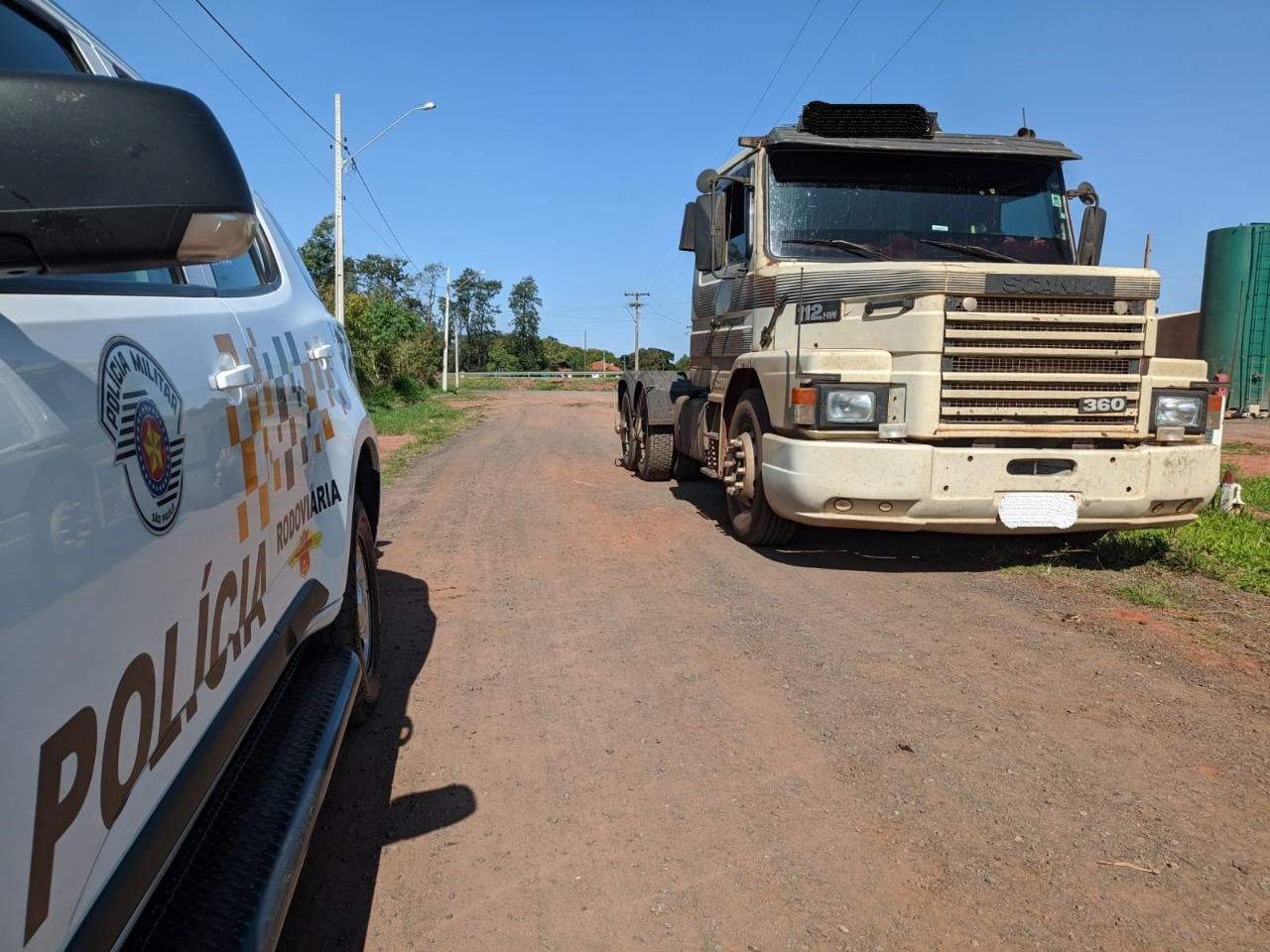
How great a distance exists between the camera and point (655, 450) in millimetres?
10125

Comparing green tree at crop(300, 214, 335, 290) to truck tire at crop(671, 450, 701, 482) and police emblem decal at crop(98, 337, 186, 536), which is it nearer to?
truck tire at crop(671, 450, 701, 482)

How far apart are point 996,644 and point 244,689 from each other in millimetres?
3716

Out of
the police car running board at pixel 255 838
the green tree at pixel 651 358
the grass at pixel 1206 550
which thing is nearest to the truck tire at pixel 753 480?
the grass at pixel 1206 550

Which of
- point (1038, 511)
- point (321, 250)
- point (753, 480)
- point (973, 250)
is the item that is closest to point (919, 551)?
→ point (1038, 511)

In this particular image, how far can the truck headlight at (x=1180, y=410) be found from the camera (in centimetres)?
576

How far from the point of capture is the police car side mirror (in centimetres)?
103

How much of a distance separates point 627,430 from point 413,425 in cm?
930

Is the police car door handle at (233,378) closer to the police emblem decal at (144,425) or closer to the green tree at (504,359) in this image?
the police emblem decal at (144,425)

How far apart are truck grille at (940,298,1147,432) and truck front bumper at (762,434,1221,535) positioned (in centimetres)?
22

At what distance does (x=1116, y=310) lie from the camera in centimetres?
→ 562

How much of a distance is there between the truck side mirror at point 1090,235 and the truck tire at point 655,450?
4560mm

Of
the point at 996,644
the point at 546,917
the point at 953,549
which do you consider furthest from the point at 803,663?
the point at 953,549

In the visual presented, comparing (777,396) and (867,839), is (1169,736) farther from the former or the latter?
(777,396)

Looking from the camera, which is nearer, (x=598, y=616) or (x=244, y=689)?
(x=244, y=689)
